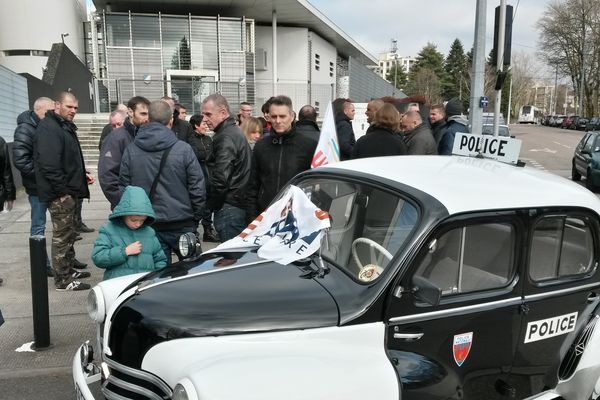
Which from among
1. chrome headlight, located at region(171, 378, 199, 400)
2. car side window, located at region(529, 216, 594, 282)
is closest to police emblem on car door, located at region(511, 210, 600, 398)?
car side window, located at region(529, 216, 594, 282)

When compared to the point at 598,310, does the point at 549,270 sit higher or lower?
higher

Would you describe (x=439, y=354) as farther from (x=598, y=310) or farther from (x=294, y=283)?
(x=598, y=310)

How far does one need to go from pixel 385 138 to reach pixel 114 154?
9.72 ft

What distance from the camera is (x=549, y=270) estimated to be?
285 cm

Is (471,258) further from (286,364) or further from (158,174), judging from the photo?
(158,174)

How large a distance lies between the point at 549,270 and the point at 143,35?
77.0 feet

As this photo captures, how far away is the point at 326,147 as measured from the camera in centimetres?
473

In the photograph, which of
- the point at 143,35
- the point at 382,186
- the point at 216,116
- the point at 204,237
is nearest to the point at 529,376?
the point at 382,186

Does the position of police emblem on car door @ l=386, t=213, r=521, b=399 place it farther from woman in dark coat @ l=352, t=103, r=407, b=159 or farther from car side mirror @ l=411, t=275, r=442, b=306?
woman in dark coat @ l=352, t=103, r=407, b=159

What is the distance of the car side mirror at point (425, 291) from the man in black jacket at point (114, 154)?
3766mm

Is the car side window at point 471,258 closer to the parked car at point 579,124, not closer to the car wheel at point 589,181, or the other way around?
the car wheel at point 589,181

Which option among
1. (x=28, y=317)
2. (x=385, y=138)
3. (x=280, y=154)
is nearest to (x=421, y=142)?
(x=385, y=138)

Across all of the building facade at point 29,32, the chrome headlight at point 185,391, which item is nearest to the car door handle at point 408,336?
the chrome headlight at point 185,391

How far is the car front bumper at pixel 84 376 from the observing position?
2539 millimetres
